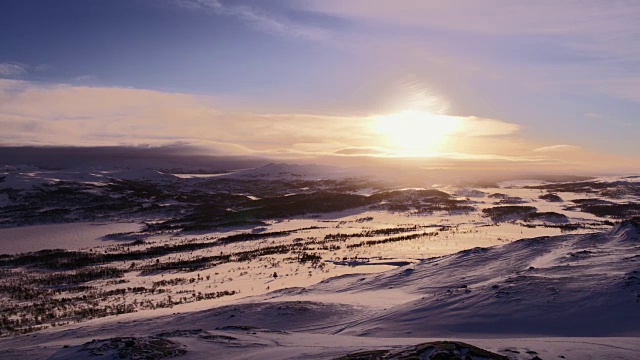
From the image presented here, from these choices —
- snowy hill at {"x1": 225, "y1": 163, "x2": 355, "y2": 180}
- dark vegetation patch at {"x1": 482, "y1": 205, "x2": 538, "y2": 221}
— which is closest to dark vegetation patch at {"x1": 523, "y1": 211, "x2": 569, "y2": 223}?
dark vegetation patch at {"x1": 482, "y1": 205, "x2": 538, "y2": 221}

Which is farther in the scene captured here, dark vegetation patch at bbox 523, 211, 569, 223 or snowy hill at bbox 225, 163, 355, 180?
snowy hill at bbox 225, 163, 355, 180

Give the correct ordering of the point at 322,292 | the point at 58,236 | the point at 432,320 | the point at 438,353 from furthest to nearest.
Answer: the point at 58,236 → the point at 322,292 → the point at 432,320 → the point at 438,353

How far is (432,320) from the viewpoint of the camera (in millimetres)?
10422

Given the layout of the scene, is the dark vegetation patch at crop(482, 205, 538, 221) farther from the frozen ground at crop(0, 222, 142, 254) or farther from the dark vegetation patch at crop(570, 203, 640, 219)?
the frozen ground at crop(0, 222, 142, 254)

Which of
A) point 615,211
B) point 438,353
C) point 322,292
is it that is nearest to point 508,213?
point 615,211

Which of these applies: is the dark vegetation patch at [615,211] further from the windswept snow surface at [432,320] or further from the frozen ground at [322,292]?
the windswept snow surface at [432,320]

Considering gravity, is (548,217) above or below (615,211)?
below

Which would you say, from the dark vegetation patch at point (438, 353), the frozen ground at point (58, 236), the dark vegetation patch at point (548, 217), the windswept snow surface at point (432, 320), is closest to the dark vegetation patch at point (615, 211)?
the dark vegetation patch at point (548, 217)

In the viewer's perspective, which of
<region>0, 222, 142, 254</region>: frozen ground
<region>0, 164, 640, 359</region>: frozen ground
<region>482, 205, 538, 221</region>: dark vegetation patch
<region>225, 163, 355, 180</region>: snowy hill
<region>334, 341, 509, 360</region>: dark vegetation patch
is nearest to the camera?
<region>334, 341, 509, 360</region>: dark vegetation patch

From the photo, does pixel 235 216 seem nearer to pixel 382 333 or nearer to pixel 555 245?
pixel 555 245

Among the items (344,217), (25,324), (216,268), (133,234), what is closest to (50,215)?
(133,234)

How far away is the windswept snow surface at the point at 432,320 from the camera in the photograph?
8.11 meters

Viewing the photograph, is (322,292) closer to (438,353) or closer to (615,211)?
(438,353)

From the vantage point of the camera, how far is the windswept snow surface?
8.11m
